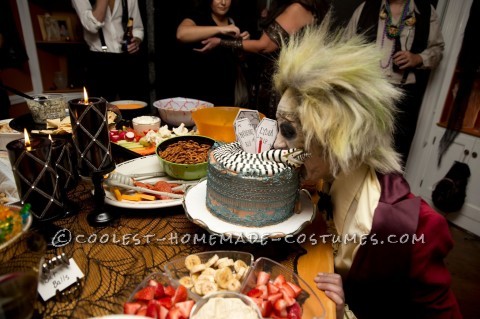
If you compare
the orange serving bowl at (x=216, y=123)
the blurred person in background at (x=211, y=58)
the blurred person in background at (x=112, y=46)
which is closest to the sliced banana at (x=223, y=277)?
the orange serving bowl at (x=216, y=123)

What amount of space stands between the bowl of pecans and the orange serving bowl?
0.12m

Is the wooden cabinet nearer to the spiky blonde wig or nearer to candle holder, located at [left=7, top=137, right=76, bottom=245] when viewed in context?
candle holder, located at [left=7, top=137, right=76, bottom=245]

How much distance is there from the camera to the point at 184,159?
3.45 ft

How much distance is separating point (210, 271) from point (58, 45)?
12.1 ft

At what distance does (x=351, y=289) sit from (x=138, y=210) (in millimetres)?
650

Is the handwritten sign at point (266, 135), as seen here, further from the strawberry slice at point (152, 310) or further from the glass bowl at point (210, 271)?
the strawberry slice at point (152, 310)

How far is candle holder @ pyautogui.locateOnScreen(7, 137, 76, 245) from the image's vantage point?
0.67 m

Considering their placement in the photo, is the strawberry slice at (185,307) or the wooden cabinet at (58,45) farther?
the wooden cabinet at (58,45)

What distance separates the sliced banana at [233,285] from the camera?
637mm

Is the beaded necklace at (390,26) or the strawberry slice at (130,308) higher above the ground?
the beaded necklace at (390,26)

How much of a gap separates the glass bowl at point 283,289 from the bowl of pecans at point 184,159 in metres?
0.44

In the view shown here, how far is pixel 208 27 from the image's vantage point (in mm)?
1888

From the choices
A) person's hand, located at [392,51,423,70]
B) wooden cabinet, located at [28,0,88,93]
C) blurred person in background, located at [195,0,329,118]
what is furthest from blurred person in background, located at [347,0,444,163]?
wooden cabinet, located at [28,0,88,93]

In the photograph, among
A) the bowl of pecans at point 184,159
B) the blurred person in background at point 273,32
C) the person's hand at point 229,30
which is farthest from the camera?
the person's hand at point 229,30
